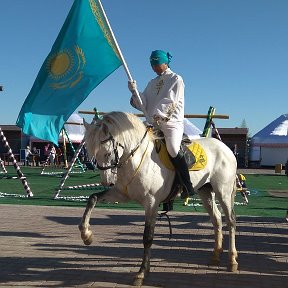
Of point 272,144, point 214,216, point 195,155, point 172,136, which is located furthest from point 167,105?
point 272,144

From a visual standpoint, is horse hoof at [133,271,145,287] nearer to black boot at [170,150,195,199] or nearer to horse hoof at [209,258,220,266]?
black boot at [170,150,195,199]

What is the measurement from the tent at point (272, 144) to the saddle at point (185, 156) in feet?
111

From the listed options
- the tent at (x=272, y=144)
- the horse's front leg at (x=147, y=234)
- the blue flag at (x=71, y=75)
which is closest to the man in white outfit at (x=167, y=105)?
the horse's front leg at (x=147, y=234)

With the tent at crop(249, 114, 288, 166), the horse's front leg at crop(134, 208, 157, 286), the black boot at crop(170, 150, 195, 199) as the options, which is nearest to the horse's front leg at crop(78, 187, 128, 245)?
the horse's front leg at crop(134, 208, 157, 286)

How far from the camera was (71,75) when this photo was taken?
302 inches

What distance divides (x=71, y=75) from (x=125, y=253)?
3.04m

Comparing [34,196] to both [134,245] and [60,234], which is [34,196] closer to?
[60,234]

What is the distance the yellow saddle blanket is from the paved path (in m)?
1.35

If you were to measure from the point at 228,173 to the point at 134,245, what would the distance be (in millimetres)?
2155

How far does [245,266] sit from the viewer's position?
6.21 m

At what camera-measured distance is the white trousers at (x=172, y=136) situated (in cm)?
540

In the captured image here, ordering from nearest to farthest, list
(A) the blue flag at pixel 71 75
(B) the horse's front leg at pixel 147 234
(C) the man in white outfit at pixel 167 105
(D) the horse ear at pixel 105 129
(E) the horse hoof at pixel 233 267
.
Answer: (D) the horse ear at pixel 105 129 < (B) the horse's front leg at pixel 147 234 < (C) the man in white outfit at pixel 167 105 < (E) the horse hoof at pixel 233 267 < (A) the blue flag at pixel 71 75

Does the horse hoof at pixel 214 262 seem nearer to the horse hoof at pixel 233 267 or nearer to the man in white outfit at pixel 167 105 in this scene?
the horse hoof at pixel 233 267

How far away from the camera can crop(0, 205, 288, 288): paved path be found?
5.46 metres
